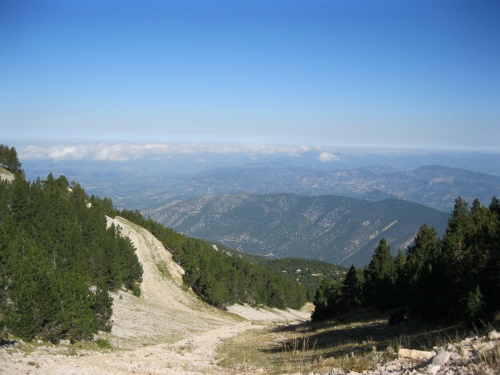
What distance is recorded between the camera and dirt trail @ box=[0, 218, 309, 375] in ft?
63.9

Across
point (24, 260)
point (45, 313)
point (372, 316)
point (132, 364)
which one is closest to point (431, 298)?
point (372, 316)

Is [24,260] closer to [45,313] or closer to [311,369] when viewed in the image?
[45,313]

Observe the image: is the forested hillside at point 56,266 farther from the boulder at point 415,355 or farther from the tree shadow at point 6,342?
A: the boulder at point 415,355

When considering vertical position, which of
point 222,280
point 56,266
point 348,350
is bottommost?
point 222,280

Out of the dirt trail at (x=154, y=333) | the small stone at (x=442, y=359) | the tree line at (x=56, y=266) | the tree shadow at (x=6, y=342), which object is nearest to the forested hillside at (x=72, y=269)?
the tree line at (x=56, y=266)

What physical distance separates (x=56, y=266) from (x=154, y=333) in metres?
16.7

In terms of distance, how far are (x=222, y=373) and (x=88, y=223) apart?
59.3 metres

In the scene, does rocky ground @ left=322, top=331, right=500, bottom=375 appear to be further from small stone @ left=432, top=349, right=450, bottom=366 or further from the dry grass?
the dry grass

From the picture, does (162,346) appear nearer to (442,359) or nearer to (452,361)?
(442,359)

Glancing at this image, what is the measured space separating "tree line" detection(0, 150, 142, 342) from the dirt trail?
2.47 m

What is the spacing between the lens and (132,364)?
20.9 metres

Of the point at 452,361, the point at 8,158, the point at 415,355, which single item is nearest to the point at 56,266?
the point at 415,355

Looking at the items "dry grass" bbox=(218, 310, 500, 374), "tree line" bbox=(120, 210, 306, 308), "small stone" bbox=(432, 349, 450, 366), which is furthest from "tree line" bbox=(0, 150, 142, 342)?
"small stone" bbox=(432, 349, 450, 366)

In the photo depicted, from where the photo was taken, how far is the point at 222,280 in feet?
301
